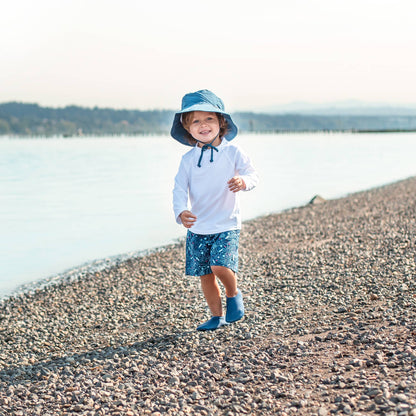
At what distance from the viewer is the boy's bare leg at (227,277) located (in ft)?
17.1

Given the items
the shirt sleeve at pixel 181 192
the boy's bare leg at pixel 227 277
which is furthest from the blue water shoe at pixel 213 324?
the shirt sleeve at pixel 181 192

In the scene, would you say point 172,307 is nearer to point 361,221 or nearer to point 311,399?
point 311,399

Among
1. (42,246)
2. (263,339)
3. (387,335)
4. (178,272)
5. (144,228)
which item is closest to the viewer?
(387,335)

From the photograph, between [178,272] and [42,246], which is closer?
[178,272]

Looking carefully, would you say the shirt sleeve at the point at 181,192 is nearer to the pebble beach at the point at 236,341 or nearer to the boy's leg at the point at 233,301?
Result: the boy's leg at the point at 233,301

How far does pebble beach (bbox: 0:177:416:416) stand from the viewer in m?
3.90

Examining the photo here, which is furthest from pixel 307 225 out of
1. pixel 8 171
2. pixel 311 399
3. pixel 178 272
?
pixel 8 171

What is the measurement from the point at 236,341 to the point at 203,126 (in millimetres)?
1999

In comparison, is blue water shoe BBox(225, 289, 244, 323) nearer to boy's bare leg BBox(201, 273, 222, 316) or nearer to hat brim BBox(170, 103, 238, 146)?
boy's bare leg BBox(201, 273, 222, 316)

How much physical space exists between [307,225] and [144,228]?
6.42 metres

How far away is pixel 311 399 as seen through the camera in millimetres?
3725

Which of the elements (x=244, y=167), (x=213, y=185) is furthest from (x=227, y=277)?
(x=244, y=167)

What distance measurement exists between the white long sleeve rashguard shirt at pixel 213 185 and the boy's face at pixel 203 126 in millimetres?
116

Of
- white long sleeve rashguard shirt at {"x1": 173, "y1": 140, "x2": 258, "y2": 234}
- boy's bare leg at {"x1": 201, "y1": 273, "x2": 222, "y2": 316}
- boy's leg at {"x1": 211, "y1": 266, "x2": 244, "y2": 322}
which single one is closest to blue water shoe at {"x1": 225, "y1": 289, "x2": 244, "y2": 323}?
boy's leg at {"x1": 211, "y1": 266, "x2": 244, "y2": 322}
